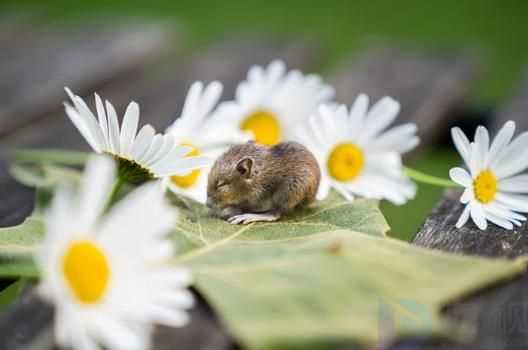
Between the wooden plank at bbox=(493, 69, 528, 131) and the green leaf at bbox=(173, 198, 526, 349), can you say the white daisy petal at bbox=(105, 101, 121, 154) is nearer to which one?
the green leaf at bbox=(173, 198, 526, 349)

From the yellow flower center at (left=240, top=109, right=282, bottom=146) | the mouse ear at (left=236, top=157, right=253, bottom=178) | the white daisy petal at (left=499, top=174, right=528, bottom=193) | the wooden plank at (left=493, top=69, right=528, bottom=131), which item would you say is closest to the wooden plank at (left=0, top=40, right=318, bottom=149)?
the yellow flower center at (left=240, top=109, right=282, bottom=146)

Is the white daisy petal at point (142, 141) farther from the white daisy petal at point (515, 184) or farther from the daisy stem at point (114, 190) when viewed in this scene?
the white daisy petal at point (515, 184)

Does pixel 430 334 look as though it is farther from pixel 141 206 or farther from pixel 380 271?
pixel 141 206

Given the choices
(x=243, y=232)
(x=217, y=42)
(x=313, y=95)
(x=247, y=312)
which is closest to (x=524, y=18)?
(x=217, y=42)

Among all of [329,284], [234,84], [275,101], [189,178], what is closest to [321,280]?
[329,284]

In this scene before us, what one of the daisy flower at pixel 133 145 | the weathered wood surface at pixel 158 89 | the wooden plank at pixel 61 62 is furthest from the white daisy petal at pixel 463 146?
the wooden plank at pixel 61 62

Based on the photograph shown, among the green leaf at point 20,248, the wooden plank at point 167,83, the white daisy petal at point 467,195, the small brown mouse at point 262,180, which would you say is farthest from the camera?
the wooden plank at point 167,83

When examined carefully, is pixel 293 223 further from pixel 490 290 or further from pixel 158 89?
pixel 158 89
